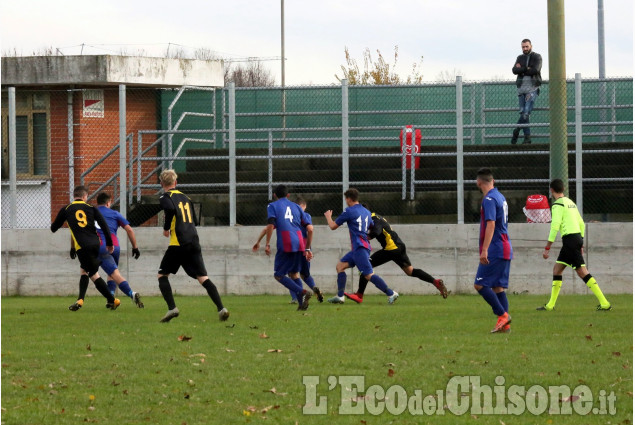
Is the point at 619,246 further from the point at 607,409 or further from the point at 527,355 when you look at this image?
the point at 607,409

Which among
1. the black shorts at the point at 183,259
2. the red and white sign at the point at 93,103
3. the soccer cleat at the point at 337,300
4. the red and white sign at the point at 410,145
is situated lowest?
the soccer cleat at the point at 337,300

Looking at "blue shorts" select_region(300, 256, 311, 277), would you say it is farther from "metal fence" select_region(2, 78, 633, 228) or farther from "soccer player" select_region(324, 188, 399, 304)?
"metal fence" select_region(2, 78, 633, 228)

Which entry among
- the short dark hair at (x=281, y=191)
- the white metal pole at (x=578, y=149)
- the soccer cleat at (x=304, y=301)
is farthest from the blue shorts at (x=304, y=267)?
the white metal pole at (x=578, y=149)

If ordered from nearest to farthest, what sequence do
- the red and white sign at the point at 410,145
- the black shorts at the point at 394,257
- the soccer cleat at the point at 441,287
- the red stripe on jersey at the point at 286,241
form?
1. the red stripe on jersey at the point at 286,241
2. the black shorts at the point at 394,257
3. the soccer cleat at the point at 441,287
4. the red and white sign at the point at 410,145

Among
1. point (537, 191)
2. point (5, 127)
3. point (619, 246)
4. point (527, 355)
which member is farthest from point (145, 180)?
point (527, 355)

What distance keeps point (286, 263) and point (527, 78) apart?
7.97m

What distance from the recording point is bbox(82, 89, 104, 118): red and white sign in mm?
24500

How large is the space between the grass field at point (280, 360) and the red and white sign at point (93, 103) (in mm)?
9015

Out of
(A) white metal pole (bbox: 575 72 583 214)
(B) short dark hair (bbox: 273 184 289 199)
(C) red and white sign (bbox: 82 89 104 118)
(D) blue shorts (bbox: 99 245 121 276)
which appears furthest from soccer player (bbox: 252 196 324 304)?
(C) red and white sign (bbox: 82 89 104 118)

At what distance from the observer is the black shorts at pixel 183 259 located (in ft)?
47.0

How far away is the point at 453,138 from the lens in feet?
69.5

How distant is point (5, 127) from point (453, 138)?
9715 mm

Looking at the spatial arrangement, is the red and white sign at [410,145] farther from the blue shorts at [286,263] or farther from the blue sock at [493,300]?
the blue sock at [493,300]

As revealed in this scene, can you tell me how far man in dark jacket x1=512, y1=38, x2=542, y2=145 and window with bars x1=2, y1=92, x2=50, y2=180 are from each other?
32.0 ft
